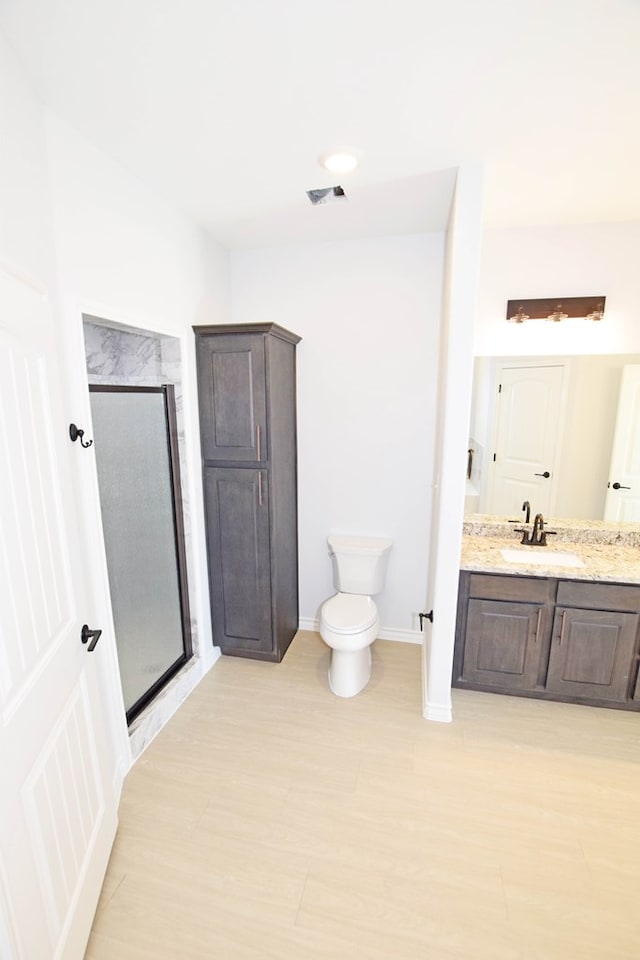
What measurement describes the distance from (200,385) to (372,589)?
165 cm

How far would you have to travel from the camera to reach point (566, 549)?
102 inches

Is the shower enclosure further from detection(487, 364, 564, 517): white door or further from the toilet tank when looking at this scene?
detection(487, 364, 564, 517): white door

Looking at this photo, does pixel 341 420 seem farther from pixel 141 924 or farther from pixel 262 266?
pixel 141 924

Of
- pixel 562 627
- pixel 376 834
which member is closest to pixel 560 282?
pixel 562 627

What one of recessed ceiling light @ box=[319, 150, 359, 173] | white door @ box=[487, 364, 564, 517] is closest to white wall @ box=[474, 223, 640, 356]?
white door @ box=[487, 364, 564, 517]

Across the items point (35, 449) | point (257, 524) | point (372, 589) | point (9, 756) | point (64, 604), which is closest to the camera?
point (9, 756)

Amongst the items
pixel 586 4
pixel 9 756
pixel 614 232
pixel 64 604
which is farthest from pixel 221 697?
pixel 614 232

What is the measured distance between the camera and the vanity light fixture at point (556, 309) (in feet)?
8.23

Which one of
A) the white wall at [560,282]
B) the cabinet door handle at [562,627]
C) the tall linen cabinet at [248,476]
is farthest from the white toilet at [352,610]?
the white wall at [560,282]

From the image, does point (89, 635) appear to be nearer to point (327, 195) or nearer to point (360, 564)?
point (360, 564)

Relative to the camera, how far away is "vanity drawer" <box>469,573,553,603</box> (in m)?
2.31

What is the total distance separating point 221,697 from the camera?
8.21 ft

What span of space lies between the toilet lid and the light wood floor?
1.41ft

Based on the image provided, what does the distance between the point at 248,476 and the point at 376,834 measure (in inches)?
68.4
